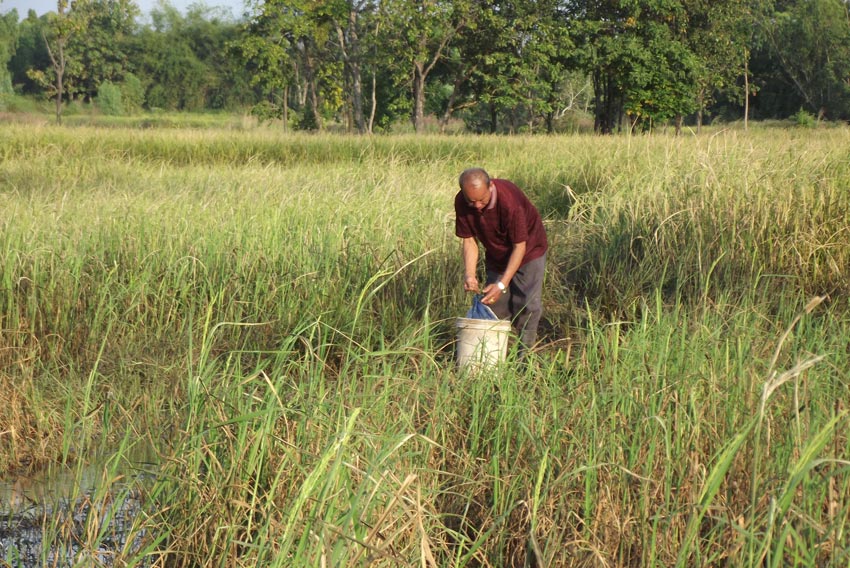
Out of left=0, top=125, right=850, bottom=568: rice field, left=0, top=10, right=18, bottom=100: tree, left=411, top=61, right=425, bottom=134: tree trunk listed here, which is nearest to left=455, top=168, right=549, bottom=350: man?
left=0, top=125, right=850, bottom=568: rice field

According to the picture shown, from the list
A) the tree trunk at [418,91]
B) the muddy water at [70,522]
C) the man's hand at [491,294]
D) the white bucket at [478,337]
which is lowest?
the muddy water at [70,522]

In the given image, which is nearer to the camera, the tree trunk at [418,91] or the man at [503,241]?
the man at [503,241]

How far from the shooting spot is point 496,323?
13.1ft

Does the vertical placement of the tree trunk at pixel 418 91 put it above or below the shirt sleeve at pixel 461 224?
above

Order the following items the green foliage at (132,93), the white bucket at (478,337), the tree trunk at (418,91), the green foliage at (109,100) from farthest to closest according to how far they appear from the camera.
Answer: the green foliage at (132,93) < the green foliage at (109,100) < the tree trunk at (418,91) < the white bucket at (478,337)

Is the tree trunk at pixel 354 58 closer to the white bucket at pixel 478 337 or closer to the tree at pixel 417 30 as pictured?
the tree at pixel 417 30

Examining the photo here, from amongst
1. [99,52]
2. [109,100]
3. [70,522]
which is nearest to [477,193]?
[70,522]

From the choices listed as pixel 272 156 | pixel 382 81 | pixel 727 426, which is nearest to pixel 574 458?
pixel 727 426

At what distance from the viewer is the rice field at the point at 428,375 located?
2.54 metres

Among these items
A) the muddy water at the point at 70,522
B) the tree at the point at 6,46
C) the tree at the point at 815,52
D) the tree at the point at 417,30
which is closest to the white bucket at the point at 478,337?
the muddy water at the point at 70,522

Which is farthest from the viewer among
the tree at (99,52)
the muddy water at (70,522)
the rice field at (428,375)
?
the tree at (99,52)

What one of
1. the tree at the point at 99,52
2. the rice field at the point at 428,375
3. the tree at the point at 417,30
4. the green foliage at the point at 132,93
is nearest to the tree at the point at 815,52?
the tree at the point at 417,30

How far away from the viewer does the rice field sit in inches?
100

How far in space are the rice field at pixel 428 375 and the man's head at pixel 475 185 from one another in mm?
558
